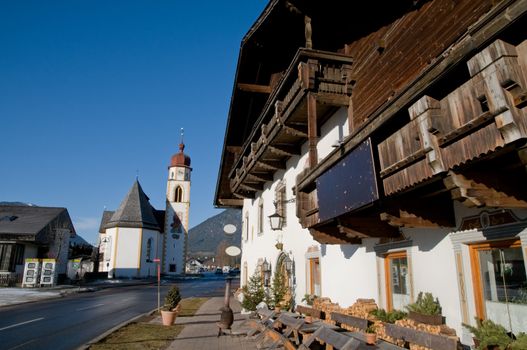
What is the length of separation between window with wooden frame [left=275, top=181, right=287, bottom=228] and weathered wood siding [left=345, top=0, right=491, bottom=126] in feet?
17.1

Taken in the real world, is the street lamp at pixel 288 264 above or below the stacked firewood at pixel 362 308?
above

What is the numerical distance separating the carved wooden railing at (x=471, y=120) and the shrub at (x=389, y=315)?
256 cm

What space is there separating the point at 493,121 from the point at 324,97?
18.1 feet

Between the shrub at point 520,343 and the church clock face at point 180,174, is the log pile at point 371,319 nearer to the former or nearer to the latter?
the shrub at point 520,343

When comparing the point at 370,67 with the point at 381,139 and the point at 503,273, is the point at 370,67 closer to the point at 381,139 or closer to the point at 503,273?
the point at 381,139

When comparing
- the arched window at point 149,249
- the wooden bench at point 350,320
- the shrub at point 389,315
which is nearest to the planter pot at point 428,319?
the shrub at point 389,315

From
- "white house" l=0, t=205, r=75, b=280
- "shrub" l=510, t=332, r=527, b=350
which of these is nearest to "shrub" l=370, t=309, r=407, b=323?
"shrub" l=510, t=332, r=527, b=350

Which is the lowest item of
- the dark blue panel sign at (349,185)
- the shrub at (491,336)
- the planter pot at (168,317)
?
the planter pot at (168,317)

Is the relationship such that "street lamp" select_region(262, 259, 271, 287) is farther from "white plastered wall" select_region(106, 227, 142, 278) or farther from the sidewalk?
"white plastered wall" select_region(106, 227, 142, 278)

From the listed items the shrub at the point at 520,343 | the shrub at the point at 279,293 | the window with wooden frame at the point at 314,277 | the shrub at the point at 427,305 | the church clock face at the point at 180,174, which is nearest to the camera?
the shrub at the point at 520,343

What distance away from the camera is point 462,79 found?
3.70 metres

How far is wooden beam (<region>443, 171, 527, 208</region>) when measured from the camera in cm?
365

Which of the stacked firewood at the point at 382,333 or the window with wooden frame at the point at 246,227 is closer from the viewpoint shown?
the stacked firewood at the point at 382,333

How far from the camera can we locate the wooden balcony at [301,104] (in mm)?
8180
